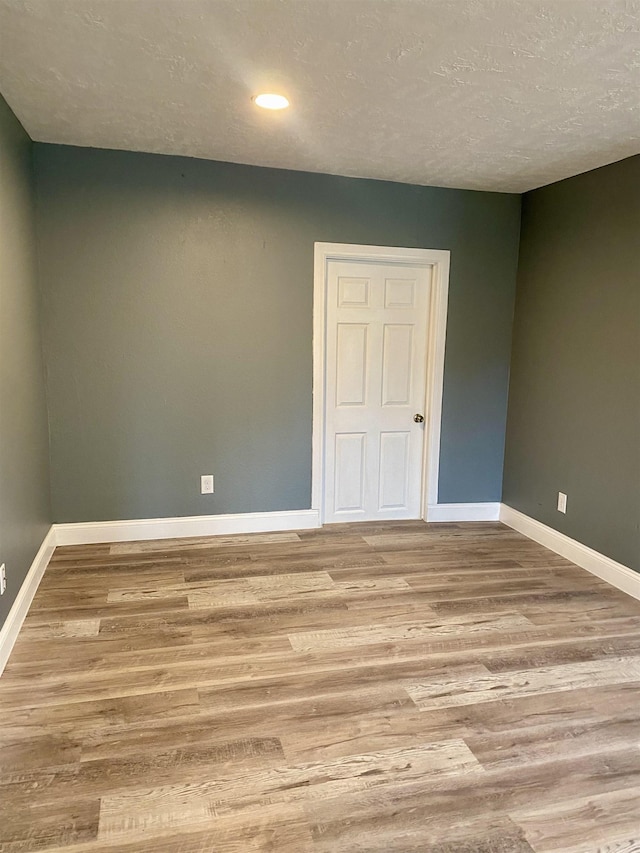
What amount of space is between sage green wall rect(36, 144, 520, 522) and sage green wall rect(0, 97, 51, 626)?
23 cm

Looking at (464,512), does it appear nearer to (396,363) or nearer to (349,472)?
(349,472)

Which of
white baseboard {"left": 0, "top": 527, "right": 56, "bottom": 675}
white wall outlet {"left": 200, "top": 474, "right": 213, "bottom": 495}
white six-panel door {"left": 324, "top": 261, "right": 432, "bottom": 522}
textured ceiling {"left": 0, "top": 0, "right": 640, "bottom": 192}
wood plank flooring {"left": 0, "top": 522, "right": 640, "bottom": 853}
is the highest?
textured ceiling {"left": 0, "top": 0, "right": 640, "bottom": 192}

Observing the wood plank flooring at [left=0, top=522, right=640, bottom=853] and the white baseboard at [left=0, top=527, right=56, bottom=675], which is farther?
the white baseboard at [left=0, top=527, right=56, bottom=675]

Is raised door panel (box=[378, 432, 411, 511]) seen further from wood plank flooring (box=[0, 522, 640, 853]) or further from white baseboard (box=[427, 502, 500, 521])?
wood plank flooring (box=[0, 522, 640, 853])

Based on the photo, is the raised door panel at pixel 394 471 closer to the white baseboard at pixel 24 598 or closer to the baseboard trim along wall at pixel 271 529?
the baseboard trim along wall at pixel 271 529

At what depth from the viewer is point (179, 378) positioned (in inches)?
148

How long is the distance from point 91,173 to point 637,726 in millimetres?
3887

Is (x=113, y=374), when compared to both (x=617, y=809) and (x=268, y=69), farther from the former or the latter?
(x=617, y=809)

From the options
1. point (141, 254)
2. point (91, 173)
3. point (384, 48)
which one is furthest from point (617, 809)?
point (91, 173)

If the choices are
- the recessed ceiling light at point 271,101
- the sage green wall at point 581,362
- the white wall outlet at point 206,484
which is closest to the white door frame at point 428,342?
the sage green wall at point 581,362

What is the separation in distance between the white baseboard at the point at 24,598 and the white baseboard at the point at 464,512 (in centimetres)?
266

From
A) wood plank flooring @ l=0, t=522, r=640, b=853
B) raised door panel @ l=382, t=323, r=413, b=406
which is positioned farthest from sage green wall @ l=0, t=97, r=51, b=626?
raised door panel @ l=382, t=323, r=413, b=406

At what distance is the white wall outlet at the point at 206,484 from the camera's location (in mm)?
3910

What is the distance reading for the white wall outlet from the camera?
3910mm
